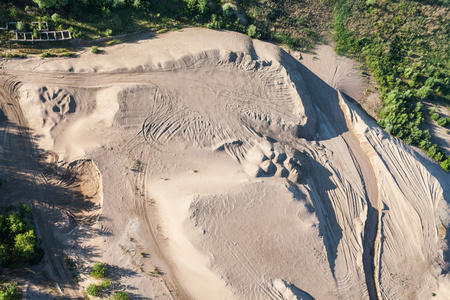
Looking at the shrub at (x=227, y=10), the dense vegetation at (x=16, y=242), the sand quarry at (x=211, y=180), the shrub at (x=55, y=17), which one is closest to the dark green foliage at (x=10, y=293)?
the sand quarry at (x=211, y=180)

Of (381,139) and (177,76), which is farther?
(381,139)

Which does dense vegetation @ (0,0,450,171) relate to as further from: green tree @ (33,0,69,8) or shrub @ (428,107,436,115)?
green tree @ (33,0,69,8)

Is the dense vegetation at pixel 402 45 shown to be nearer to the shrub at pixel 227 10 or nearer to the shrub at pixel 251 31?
the shrub at pixel 251 31

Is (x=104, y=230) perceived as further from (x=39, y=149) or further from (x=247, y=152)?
(x=247, y=152)

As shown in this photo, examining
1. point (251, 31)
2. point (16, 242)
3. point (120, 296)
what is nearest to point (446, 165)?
point (251, 31)

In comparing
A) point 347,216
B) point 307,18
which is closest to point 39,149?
point 347,216

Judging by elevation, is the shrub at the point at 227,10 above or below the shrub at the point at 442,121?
above

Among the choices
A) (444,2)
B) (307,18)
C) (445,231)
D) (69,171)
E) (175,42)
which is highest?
(444,2)
